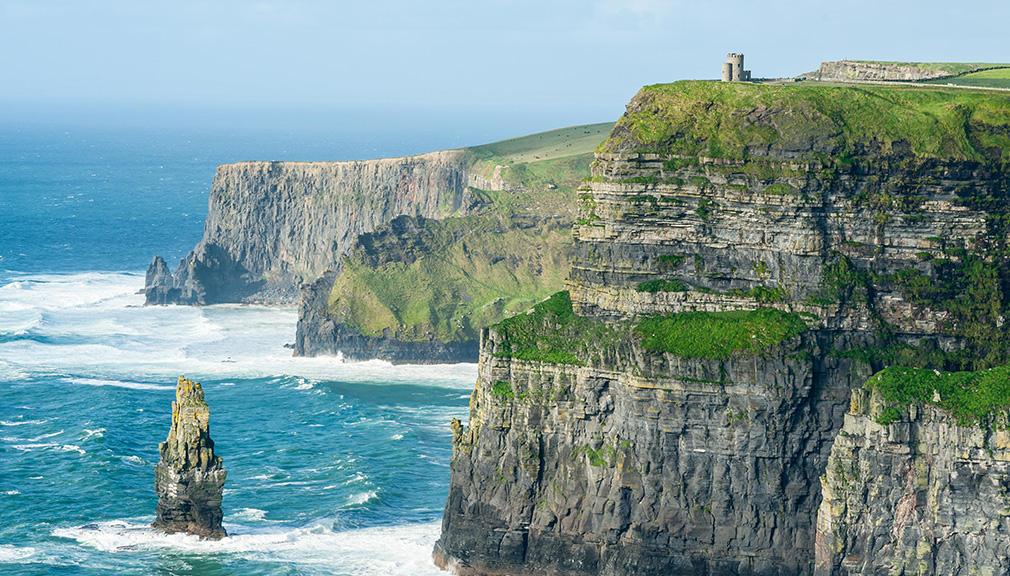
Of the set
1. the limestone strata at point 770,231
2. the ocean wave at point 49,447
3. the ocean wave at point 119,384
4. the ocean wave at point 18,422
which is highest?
the limestone strata at point 770,231

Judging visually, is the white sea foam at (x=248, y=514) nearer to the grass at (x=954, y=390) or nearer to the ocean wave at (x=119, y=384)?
the grass at (x=954, y=390)

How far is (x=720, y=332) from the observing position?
6256 cm

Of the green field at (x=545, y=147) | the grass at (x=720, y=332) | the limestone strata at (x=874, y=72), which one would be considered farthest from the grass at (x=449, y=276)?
the grass at (x=720, y=332)

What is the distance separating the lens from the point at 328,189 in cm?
16200

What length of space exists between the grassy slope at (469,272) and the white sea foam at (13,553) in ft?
177

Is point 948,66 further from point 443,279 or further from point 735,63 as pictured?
point 443,279

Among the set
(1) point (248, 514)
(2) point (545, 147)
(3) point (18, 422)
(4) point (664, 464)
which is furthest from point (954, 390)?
(2) point (545, 147)

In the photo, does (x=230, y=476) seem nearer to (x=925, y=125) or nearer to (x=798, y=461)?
(x=798, y=461)

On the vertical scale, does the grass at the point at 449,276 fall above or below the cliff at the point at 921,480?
above

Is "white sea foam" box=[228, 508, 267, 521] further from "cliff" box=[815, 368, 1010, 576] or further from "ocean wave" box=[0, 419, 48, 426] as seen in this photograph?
"cliff" box=[815, 368, 1010, 576]

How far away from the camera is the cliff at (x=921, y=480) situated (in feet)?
188

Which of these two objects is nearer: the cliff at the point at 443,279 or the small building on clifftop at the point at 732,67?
the small building on clifftop at the point at 732,67

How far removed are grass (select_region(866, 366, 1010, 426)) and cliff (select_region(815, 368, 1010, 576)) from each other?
38mm

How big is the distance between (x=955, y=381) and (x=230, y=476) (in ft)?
137
